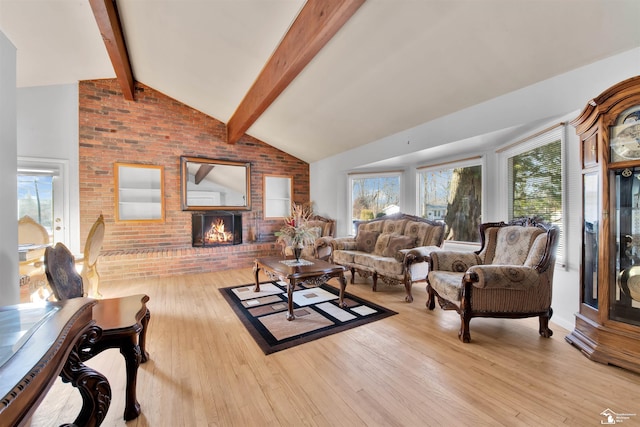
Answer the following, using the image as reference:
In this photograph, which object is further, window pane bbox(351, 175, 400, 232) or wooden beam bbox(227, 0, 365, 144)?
window pane bbox(351, 175, 400, 232)

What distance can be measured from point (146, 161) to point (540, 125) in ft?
18.8

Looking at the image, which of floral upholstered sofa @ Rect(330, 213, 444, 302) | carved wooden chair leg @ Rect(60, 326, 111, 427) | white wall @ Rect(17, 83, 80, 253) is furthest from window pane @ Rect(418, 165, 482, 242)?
white wall @ Rect(17, 83, 80, 253)

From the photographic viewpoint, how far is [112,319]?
1463 mm

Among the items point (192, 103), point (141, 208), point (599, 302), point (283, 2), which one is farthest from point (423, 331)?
point (192, 103)

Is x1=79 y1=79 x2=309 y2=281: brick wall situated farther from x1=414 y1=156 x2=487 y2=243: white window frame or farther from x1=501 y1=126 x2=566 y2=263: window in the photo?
x1=501 y1=126 x2=566 y2=263: window

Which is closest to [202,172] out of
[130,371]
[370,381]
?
[130,371]

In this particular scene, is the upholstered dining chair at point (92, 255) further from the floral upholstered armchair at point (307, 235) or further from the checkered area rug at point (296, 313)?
the floral upholstered armchair at point (307, 235)

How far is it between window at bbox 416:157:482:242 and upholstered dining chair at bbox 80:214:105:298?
4.49 meters

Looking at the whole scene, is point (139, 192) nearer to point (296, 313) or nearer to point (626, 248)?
point (296, 313)

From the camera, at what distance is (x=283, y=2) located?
7.43 feet

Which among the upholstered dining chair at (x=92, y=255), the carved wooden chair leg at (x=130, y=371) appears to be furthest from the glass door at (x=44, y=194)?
the carved wooden chair leg at (x=130, y=371)

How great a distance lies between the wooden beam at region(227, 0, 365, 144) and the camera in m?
1.93

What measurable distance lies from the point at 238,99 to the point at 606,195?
4486 millimetres

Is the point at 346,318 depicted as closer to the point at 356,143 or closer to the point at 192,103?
the point at 356,143
